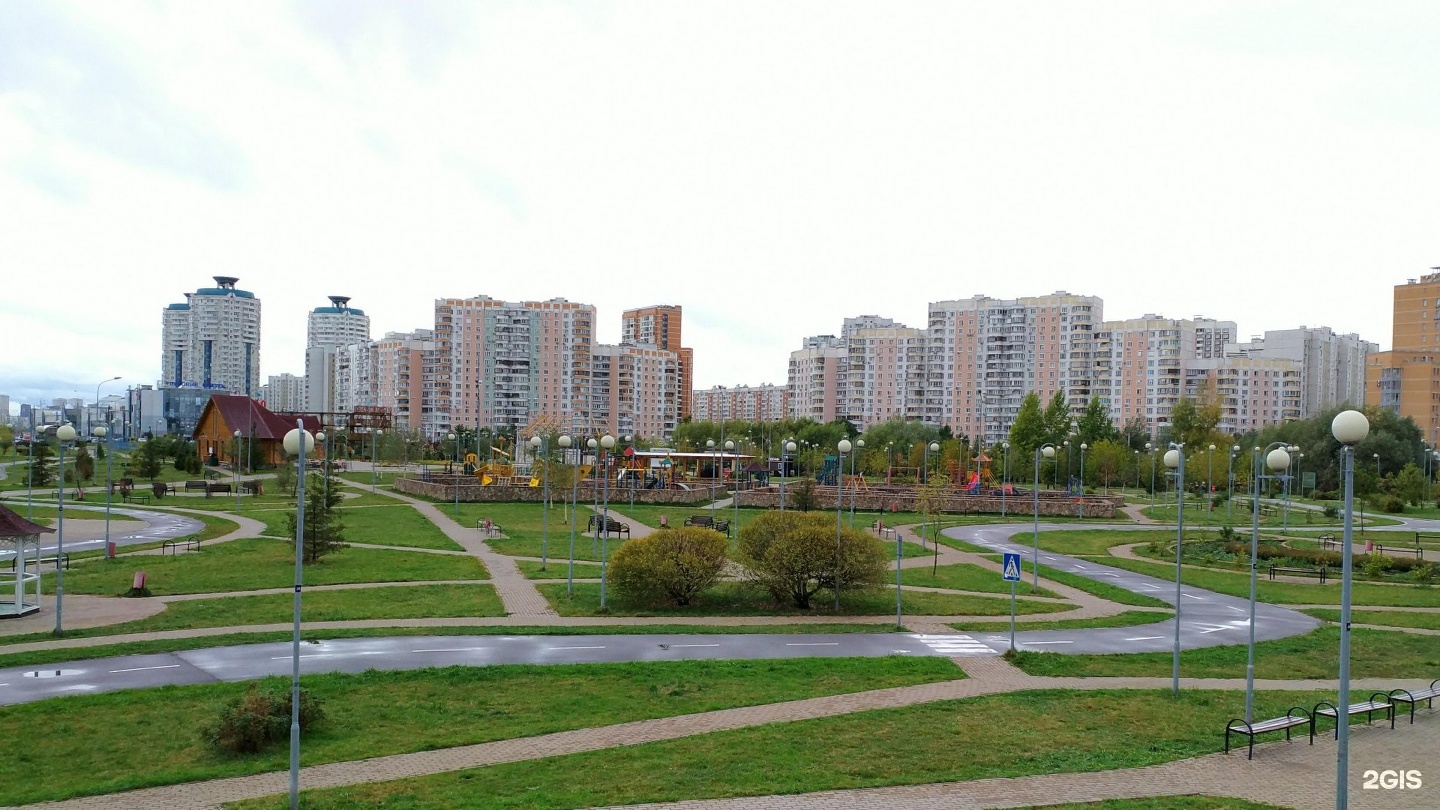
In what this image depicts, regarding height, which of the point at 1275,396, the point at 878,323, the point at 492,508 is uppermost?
the point at 878,323

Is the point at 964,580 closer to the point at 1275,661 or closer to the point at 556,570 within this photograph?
the point at 1275,661

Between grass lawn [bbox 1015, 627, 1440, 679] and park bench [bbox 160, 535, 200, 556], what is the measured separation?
98.8 ft

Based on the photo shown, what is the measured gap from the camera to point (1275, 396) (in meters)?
122

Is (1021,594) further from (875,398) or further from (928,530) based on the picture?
(875,398)

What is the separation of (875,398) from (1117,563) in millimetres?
102332

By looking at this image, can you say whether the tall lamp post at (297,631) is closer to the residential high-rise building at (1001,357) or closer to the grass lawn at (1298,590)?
the grass lawn at (1298,590)

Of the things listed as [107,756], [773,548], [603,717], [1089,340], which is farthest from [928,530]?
[1089,340]

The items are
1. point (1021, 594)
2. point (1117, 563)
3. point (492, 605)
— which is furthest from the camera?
point (1117, 563)

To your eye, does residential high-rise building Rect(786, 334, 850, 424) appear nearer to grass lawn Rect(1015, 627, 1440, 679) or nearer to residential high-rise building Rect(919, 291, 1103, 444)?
residential high-rise building Rect(919, 291, 1103, 444)

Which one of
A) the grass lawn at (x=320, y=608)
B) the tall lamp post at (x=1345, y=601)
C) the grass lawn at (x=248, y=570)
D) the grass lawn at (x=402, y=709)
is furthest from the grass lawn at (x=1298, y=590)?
the grass lawn at (x=248, y=570)

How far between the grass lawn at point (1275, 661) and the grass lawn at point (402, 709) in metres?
2.69

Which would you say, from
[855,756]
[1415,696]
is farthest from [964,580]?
[855,756]

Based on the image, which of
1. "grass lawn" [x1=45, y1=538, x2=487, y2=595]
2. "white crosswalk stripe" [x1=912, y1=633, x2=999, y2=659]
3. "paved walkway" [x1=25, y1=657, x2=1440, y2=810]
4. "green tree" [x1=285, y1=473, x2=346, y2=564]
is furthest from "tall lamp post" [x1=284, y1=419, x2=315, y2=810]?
"green tree" [x1=285, y1=473, x2=346, y2=564]

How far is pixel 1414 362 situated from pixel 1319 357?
37115 millimetres
